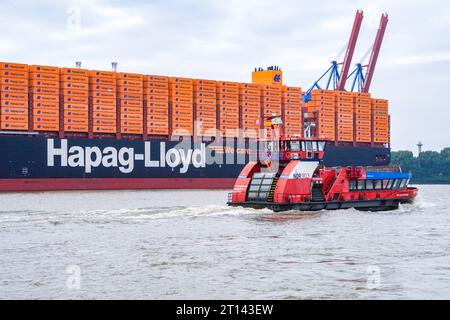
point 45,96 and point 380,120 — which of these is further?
point 380,120

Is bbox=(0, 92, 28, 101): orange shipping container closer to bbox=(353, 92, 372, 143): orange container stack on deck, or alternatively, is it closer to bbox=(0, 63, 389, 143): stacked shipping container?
bbox=(0, 63, 389, 143): stacked shipping container

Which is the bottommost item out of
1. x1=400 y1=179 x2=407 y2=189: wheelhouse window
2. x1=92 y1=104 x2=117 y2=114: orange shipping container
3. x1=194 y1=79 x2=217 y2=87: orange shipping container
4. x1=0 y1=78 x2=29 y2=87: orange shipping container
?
x1=400 y1=179 x2=407 y2=189: wheelhouse window

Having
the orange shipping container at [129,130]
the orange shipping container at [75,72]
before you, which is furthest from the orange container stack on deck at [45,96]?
the orange shipping container at [129,130]

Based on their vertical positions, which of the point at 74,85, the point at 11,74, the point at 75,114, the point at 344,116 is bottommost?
the point at 75,114

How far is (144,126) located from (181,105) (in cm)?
627

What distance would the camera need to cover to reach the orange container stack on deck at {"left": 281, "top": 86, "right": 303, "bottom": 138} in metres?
99.6

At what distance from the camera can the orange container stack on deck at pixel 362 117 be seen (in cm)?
10581

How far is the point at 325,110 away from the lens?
334 feet

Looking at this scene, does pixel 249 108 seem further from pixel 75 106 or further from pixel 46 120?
pixel 46 120

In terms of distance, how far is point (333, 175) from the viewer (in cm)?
4038

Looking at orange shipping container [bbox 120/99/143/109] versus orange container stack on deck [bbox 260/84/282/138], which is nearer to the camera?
orange shipping container [bbox 120/99/143/109]

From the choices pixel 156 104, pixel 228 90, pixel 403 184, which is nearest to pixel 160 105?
pixel 156 104

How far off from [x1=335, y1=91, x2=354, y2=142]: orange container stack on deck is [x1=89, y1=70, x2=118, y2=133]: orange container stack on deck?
34.9 meters

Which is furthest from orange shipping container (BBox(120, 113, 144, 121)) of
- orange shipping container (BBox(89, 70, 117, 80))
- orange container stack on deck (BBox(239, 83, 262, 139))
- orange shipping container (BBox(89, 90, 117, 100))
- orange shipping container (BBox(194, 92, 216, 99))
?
orange container stack on deck (BBox(239, 83, 262, 139))
